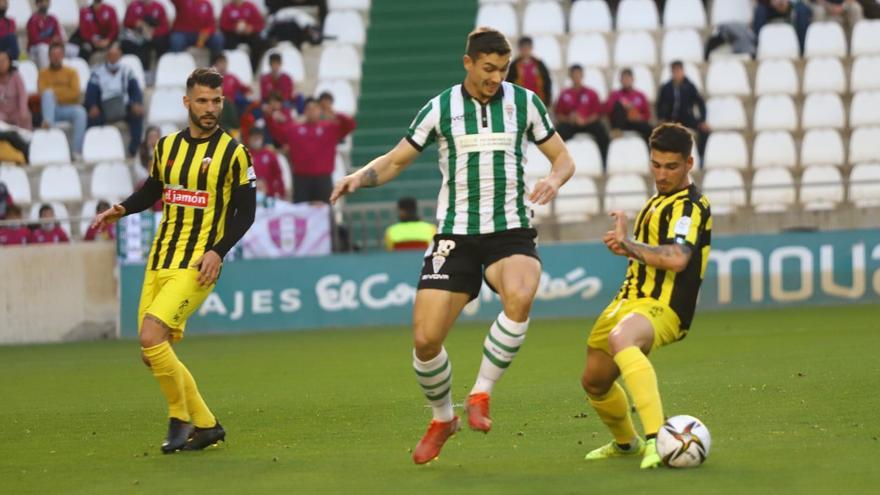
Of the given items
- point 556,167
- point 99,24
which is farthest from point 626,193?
point 556,167

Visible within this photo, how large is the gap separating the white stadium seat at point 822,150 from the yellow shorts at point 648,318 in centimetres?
1319

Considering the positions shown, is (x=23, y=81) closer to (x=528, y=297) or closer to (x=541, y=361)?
(x=541, y=361)

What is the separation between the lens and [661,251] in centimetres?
718

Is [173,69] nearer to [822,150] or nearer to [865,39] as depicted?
[822,150]

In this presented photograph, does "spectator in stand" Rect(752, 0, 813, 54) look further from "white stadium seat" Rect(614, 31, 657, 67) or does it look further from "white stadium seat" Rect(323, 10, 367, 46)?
"white stadium seat" Rect(323, 10, 367, 46)

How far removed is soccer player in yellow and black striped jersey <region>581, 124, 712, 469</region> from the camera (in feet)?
23.4

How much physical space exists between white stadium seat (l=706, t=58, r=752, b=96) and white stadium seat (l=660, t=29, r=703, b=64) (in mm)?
533

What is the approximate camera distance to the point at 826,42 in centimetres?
2131

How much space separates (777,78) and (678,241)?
14512 mm

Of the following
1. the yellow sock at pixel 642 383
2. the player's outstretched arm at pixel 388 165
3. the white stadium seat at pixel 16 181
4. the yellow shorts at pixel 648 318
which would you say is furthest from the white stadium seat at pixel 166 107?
the yellow sock at pixel 642 383

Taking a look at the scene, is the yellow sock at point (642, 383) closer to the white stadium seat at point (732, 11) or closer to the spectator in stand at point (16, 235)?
the spectator in stand at point (16, 235)

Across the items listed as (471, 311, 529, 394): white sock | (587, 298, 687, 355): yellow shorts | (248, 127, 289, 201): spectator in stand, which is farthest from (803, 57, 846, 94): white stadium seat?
(471, 311, 529, 394): white sock

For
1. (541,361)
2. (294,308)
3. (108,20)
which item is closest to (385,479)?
(541,361)

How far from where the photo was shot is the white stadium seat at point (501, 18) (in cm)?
2298
